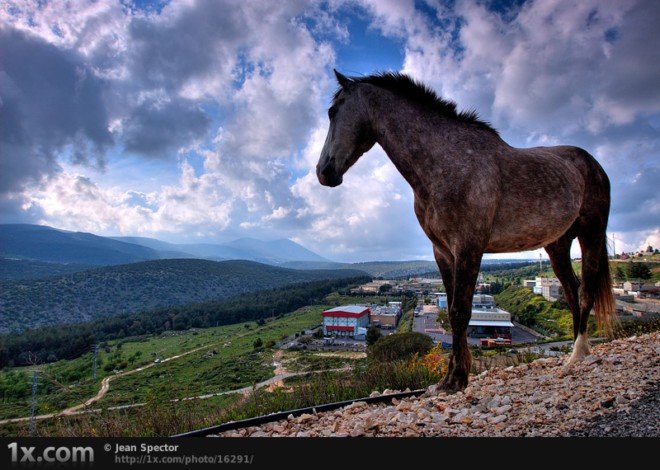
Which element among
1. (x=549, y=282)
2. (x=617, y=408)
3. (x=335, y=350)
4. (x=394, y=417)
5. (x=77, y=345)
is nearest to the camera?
(x=617, y=408)

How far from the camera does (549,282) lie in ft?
310

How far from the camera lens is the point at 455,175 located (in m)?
3.68

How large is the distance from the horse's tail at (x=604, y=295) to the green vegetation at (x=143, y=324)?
9899cm

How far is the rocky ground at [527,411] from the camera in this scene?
2764 mm

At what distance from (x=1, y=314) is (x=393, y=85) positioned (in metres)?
178

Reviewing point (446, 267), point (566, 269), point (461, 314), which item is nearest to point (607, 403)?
point (461, 314)

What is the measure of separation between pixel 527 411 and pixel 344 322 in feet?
345

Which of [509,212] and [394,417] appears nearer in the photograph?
[394,417]

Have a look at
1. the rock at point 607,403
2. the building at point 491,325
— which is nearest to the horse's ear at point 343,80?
the rock at point 607,403

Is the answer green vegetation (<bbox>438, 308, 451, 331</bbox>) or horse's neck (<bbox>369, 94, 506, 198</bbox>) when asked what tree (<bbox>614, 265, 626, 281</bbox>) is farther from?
horse's neck (<bbox>369, 94, 506, 198</bbox>)

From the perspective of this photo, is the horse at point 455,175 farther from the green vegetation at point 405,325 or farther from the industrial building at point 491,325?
the green vegetation at point 405,325
